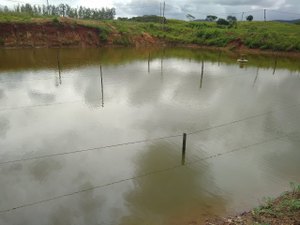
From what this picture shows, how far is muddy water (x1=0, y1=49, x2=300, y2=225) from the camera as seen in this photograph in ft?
25.5

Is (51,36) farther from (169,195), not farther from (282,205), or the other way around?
(282,205)

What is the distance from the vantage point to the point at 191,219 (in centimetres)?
729

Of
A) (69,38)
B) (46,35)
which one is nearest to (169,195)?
(46,35)

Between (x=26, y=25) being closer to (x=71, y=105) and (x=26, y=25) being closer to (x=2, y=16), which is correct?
(x=2, y=16)

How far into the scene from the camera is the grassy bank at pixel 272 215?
6.43 metres

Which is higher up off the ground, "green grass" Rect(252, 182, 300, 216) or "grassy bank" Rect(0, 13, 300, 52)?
"grassy bank" Rect(0, 13, 300, 52)

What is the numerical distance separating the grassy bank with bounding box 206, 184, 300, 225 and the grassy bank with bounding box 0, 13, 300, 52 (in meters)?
41.1

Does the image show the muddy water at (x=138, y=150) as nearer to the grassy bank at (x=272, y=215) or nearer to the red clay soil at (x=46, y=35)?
the grassy bank at (x=272, y=215)

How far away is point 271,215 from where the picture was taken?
6.77 m

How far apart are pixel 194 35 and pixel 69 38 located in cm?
2265

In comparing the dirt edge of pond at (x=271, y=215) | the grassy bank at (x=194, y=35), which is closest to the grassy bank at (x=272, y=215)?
the dirt edge of pond at (x=271, y=215)

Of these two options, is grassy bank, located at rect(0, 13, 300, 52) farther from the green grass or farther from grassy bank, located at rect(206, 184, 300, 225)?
grassy bank, located at rect(206, 184, 300, 225)

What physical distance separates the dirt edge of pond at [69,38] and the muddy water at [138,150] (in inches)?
876

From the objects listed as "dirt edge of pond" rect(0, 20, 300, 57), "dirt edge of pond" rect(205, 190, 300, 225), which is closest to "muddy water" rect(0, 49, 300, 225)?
"dirt edge of pond" rect(205, 190, 300, 225)
